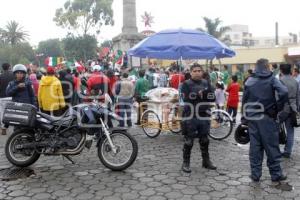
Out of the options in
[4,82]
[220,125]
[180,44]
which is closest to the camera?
[220,125]

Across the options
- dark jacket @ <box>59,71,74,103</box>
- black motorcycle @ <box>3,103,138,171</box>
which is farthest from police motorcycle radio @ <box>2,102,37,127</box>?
dark jacket @ <box>59,71,74,103</box>

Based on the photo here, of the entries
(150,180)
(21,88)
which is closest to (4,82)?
(21,88)

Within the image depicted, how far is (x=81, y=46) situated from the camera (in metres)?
58.4

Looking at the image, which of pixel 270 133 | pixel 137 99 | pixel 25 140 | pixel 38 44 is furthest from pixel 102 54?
pixel 38 44

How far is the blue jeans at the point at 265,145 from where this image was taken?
541 centimetres

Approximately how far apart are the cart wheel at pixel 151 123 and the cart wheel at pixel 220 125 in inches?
47.4

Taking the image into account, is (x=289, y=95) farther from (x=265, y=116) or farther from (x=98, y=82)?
(x=98, y=82)

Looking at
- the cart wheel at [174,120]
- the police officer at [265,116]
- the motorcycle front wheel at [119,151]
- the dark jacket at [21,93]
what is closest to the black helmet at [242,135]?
the police officer at [265,116]

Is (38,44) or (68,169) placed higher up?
(38,44)

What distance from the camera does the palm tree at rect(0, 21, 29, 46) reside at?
76.4 metres

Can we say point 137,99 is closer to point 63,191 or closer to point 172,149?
point 172,149

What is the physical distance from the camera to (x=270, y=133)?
17.7ft

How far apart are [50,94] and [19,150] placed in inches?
92.6

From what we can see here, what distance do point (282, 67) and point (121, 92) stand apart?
443 centimetres
